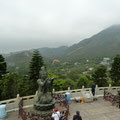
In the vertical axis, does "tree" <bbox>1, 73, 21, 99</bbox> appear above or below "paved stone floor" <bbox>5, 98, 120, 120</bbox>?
above

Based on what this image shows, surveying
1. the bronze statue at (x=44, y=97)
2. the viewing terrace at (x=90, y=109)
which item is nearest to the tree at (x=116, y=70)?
the viewing terrace at (x=90, y=109)

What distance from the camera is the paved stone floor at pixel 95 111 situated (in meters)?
9.13

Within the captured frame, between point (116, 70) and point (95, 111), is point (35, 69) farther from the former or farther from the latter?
point (116, 70)

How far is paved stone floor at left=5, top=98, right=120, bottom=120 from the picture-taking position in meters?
9.13

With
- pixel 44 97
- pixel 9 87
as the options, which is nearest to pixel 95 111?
pixel 44 97

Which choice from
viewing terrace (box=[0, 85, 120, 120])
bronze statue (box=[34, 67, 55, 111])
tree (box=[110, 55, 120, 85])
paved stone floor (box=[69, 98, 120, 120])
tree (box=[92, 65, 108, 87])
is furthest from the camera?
tree (box=[92, 65, 108, 87])

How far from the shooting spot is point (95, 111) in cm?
1011

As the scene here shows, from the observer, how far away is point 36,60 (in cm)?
2295

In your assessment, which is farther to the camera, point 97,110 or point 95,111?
point 97,110

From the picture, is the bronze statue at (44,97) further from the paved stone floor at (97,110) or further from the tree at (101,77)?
the tree at (101,77)

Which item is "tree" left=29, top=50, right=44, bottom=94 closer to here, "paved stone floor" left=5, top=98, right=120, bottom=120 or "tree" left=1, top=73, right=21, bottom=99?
"tree" left=1, top=73, right=21, bottom=99

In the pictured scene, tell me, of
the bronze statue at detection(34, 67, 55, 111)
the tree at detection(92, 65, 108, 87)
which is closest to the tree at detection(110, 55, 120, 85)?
the tree at detection(92, 65, 108, 87)

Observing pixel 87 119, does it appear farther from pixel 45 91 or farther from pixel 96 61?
pixel 96 61

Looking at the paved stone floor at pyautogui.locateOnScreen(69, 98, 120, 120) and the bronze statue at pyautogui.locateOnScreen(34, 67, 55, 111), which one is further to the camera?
the paved stone floor at pyautogui.locateOnScreen(69, 98, 120, 120)
